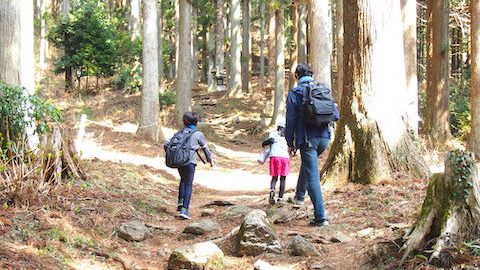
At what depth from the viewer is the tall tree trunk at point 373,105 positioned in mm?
8031

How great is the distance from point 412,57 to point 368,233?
9.19 meters

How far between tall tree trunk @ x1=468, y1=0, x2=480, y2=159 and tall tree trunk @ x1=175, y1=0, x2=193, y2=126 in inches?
376

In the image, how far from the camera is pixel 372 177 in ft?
26.2

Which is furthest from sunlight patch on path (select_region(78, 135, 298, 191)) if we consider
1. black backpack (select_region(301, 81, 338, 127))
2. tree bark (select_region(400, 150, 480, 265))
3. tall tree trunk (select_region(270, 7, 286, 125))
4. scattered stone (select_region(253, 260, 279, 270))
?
tall tree trunk (select_region(270, 7, 286, 125))

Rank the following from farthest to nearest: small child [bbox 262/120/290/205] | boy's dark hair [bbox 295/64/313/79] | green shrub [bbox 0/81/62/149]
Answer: small child [bbox 262/120/290/205]
green shrub [bbox 0/81/62/149]
boy's dark hair [bbox 295/64/313/79]

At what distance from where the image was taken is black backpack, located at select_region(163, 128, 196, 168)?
8000 millimetres

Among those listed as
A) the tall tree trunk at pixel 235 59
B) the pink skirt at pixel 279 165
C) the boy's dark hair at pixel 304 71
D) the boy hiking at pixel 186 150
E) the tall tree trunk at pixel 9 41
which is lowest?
the pink skirt at pixel 279 165

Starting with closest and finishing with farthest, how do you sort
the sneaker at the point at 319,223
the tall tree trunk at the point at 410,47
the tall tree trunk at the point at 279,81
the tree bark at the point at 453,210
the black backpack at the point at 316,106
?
1. the tree bark at the point at 453,210
2. the black backpack at the point at 316,106
3. the sneaker at the point at 319,223
4. the tall tree trunk at the point at 410,47
5. the tall tree trunk at the point at 279,81

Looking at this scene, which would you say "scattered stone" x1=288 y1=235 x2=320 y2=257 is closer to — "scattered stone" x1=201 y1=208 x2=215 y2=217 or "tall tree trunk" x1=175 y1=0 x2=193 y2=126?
"scattered stone" x1=201 y1=208 x2=215 y2=217

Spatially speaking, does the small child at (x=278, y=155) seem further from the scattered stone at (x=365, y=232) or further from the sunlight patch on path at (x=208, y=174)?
the sunlight patch on path at (x=208, y=174)

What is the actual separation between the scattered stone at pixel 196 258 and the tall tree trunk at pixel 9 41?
15.4 ft

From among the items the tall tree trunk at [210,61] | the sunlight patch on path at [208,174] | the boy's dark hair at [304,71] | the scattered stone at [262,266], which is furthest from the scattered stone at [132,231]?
the tall tree trunk at [210,61]

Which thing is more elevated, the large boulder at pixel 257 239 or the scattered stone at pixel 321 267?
the large boulder at pixel 257 239

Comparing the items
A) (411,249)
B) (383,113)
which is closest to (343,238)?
(411,249)
